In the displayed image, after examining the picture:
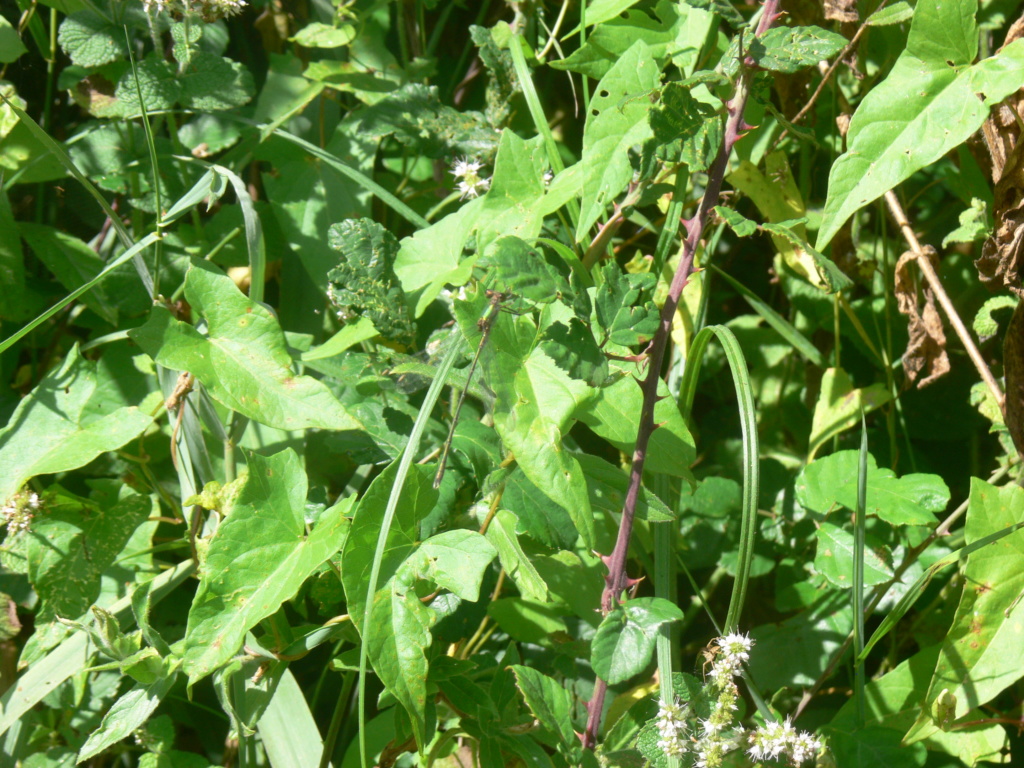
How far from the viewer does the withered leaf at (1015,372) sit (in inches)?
37.9

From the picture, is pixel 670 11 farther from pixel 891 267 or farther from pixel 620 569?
pixel 620 569

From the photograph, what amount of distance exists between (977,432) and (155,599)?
1.18 metres

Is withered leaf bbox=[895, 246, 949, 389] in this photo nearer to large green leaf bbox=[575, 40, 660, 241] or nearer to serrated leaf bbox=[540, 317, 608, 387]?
large green leaf bbox=[575, 40, 660, 241]

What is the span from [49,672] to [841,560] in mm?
932

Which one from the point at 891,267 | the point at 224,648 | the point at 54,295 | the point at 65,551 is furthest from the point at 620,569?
the point at 54,295

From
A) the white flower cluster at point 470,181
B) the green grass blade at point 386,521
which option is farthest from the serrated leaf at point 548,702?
the white flower cluster at point 470,181

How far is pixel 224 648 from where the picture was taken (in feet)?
2.38

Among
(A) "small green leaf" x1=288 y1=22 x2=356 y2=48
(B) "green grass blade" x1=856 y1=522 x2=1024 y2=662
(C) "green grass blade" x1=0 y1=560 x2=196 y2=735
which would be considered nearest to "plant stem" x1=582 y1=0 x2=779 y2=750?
(B) "green grass blade" x1=856 y1=522 x2=1024 y2=662

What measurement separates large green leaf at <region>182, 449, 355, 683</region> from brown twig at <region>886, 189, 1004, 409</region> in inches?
30.7

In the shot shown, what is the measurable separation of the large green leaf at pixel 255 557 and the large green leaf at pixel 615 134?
37 centimetres

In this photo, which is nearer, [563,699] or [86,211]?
[563,699]

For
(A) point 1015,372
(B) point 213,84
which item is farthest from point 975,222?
(B) point 213,84

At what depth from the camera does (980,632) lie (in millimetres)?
896

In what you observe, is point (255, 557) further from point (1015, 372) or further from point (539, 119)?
point (1015, 372)
